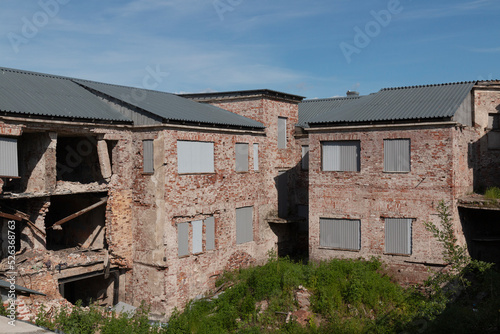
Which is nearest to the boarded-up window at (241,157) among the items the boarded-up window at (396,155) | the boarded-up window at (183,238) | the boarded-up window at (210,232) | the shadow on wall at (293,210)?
the shadow on wall at (293,210)

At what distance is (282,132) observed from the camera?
25.1m

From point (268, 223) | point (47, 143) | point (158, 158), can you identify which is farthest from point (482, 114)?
point (47, 143)

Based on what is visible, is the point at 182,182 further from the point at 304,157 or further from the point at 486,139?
the point at 486,139

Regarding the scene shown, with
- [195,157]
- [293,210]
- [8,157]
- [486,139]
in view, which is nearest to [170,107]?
[195,157]

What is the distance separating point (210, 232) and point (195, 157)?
3.45 meters

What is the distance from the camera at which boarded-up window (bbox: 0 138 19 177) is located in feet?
50.8

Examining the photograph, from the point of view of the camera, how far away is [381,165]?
1914 cm

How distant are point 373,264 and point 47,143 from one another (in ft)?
45.2

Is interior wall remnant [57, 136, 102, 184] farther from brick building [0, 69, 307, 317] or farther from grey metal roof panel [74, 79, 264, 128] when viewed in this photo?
grey metal roof panel [74, 79, 264, 128]

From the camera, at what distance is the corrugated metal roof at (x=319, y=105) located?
2800cm

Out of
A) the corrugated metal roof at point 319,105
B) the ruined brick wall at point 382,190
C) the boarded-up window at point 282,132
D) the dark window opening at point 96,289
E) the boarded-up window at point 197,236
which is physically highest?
the corrugated metal roof at point 319,105

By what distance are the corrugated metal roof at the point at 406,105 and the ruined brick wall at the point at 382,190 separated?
0.59 m

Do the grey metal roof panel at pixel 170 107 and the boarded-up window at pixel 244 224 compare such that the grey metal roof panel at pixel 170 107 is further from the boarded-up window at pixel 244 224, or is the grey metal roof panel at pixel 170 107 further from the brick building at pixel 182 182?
the boarded-up window at pixel 244 224

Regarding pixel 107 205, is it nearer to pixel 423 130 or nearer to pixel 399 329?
pixel 399 329
